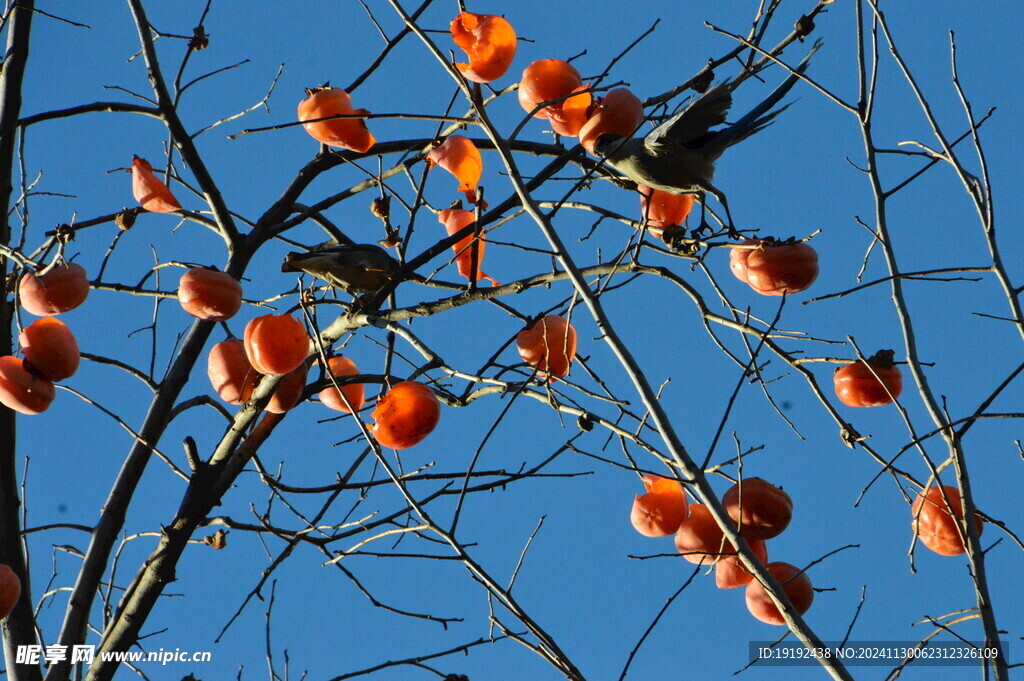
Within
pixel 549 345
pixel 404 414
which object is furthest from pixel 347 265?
pixel 549 345

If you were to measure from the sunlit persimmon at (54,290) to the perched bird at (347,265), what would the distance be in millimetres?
660

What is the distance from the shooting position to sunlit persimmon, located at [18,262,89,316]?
277cm

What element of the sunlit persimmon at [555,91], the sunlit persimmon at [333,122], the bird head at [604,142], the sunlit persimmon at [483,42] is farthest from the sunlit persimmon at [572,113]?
the sunlit persimmon at [333,122]

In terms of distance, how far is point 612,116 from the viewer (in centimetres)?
284

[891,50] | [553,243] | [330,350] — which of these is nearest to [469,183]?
[330,350]

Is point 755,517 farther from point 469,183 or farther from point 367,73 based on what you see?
point 367,73

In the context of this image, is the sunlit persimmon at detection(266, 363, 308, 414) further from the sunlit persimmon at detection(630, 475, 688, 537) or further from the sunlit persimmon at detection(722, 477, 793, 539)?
the sunlit persimmon at detection(722, 477, 793, 539)

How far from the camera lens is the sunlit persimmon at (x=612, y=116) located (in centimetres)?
283

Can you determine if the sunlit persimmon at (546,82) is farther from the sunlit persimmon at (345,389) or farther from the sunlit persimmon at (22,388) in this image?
the sunlit persimmon at (22,388)

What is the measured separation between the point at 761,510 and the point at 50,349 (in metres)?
2.26

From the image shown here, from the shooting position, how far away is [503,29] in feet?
9.18

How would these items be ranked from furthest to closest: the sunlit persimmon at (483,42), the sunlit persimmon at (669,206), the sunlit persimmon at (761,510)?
the sunlit persimmon at (669,206), the sunlit persimmon at (483,42), the sunlit persimmon at (761,510)

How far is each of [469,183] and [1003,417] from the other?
1.76 metres

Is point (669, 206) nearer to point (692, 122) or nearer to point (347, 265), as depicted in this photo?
point (692, 122)
